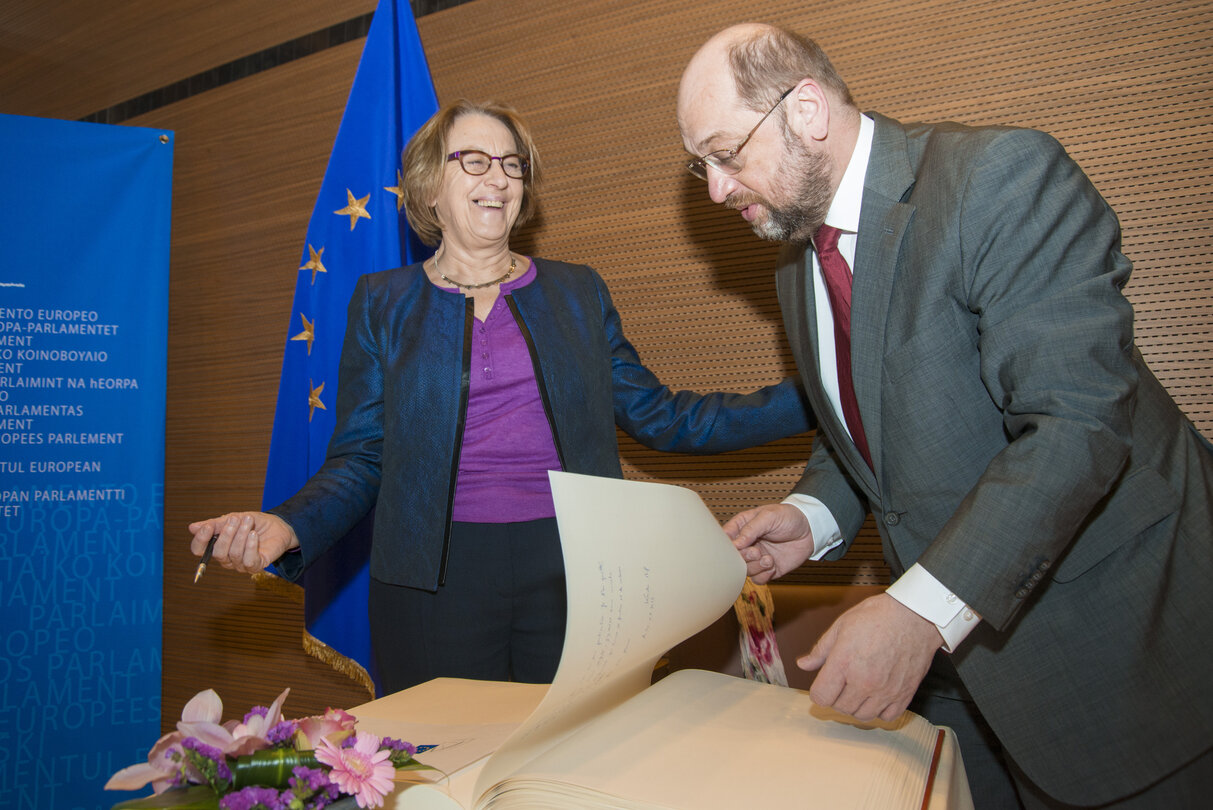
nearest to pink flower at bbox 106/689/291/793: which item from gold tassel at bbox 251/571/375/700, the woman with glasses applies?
the woman with glasses

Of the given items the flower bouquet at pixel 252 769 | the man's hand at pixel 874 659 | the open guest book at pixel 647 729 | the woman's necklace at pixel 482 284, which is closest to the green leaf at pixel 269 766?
the flower bouquet at pixel 252 769

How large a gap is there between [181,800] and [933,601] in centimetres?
74

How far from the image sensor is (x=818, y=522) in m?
1.38

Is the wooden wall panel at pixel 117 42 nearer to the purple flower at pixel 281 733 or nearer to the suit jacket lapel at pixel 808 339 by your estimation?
the suit jacket lapel at pixel 808 339

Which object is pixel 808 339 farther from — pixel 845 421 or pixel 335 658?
pixel 335 658

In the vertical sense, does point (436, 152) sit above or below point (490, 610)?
above

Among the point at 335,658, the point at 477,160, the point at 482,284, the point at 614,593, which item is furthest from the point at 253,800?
the point at 335,658

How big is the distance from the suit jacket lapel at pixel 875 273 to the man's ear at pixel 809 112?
125 mm

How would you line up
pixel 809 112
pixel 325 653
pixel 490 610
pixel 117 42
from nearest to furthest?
pixel 809 112 < pixel 490 610 < pixel 325 653 < pixel 117 42

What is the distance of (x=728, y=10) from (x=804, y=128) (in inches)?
54.2

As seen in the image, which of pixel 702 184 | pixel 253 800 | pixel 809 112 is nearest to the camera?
pixel 253 800

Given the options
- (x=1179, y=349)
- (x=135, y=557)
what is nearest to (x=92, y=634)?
(x=135, y=557)

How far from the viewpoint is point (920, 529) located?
3.61 ft

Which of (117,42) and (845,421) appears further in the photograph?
(117,42)
